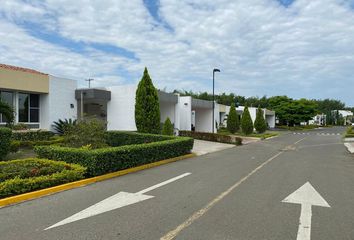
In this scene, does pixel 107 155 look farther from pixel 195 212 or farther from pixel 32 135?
pixel 32 135

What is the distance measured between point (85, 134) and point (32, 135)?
252 inches

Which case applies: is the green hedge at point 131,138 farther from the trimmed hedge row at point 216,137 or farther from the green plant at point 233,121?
the green plant at point 233,121

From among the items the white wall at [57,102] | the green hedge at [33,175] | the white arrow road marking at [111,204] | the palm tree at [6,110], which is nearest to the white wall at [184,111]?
the white wall at [57,102]

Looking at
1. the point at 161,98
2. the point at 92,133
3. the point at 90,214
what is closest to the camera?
the point at 90,214

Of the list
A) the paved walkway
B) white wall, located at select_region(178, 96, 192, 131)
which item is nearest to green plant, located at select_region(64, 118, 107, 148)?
the paved walkway

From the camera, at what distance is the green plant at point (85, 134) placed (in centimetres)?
1466

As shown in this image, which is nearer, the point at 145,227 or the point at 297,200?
the point at 145,227

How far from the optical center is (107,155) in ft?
34.9

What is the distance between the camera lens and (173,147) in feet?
50.7

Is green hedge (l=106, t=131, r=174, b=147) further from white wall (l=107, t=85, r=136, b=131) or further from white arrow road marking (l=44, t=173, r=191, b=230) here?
white arrow road marking (l=44, t=173, r=191, b=230)

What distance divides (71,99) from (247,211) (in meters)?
19.9

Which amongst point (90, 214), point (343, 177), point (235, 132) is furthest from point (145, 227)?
point (235, 132)

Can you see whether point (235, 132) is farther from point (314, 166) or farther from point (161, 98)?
point (314, 166)

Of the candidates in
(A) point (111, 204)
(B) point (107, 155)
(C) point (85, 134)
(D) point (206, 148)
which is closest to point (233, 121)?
(D) point (206, 148)
